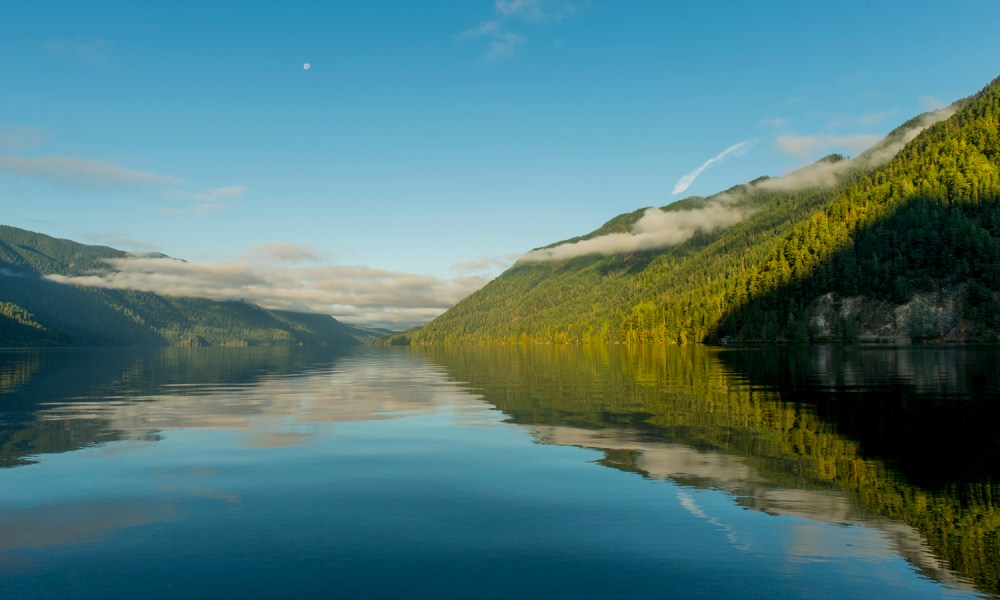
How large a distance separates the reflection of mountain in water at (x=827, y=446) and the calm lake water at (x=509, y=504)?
13 cm

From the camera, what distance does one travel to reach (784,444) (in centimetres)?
2497

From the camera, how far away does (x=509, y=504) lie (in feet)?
56.6

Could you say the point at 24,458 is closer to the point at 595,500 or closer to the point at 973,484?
the point at 595,500

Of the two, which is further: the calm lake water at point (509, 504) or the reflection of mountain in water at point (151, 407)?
the reflection of mountain in water at point (151, 407)

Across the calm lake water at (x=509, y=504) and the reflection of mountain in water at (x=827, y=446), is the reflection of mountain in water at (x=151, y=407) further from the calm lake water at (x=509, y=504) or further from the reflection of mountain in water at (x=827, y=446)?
the reflection of mountain in water at (x=827, y=446)

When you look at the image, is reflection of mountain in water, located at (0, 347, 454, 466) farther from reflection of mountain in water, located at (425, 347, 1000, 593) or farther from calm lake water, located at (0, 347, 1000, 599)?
reflection of mountain in water, located at (425, 347, 1000, 593)

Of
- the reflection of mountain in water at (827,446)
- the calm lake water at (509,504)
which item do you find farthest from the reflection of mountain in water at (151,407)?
the reflection of mountain in water at (827,446)

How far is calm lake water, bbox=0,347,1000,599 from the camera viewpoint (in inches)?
463

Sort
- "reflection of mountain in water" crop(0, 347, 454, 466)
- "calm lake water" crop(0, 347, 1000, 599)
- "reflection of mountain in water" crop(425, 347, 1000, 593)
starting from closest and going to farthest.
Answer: "calm lake water" crop(0, 347, 1000, 599), "reflection of mountain in water" crop(425, 347, 1000, 593), "reflection of mountain in water" crop(0, 347, 454, 466)

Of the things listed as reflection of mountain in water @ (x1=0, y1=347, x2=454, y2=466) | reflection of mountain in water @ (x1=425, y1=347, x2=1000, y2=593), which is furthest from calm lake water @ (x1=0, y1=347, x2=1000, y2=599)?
reflection of mountain in water @ (x1=0, y1=347, x2=454, y2=466)

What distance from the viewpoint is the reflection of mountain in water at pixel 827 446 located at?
14.8 meters

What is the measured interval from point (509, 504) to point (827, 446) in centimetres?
1498

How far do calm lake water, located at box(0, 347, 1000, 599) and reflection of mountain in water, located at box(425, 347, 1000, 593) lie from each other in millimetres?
130

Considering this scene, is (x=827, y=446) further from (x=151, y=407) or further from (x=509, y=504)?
(x=151, y=407)
